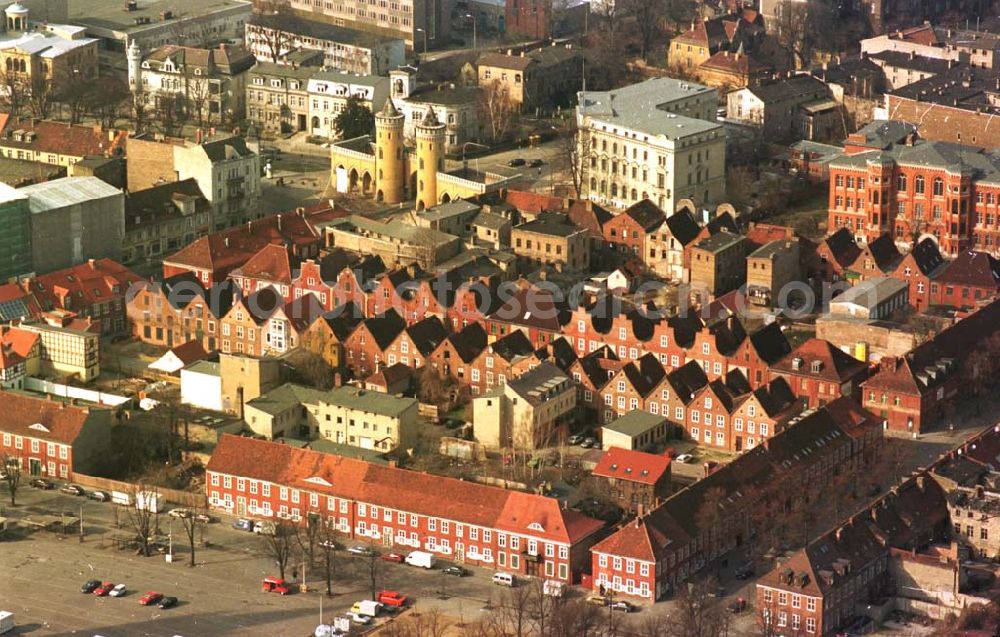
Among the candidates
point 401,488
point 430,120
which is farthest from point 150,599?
point 430,120

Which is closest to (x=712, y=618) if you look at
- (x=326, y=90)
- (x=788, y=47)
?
(x=326, y=90)

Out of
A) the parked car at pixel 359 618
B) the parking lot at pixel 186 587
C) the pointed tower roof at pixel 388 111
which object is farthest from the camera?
the pointed tower roof at pixel 388 111

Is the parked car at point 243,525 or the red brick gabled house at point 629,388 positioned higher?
the red brick gabled house at point 629,388

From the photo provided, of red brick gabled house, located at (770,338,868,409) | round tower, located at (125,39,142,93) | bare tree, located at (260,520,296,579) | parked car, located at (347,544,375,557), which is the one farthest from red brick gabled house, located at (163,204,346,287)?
round tower, located at (125,39,142,93)

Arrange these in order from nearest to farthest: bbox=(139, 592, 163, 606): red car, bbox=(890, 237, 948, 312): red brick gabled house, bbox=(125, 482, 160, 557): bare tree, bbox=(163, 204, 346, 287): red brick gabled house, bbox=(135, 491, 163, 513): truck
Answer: bbox=(139, 592, 163, 606): red car
bbox=(125, 482, 160, 557): bare tree
bbox=(135, 491, 163, 513): truck
bbox=(890, 237, 948, 312): red brick gabled house
bbox=(163, 204, 346, 287): red brick gabled house

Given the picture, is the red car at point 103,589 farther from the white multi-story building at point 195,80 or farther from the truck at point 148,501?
the white multi-story building at point 195,80

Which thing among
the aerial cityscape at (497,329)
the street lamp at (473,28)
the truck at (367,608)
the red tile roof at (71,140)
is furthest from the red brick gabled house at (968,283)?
the street lamp at (473,28)

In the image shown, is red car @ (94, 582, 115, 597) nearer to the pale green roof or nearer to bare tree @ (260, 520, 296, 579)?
bare tree @ (260, 520, 296, 579)
